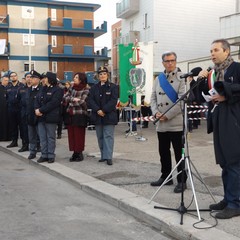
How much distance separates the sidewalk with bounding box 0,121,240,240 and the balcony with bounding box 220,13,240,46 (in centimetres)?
1089

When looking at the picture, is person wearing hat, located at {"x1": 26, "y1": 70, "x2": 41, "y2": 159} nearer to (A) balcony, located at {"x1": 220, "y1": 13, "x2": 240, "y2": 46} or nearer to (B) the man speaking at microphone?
(B) the man speaking at microphone

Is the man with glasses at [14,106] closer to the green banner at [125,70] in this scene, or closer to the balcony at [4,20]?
the green banner at [125,70]

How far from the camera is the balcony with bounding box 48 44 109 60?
4706 cm

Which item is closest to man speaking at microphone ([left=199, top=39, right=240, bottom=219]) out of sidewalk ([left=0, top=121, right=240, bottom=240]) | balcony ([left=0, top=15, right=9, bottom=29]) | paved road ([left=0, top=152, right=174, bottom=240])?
sidewalk ([left=0, top=121, right=240, bottom=240])

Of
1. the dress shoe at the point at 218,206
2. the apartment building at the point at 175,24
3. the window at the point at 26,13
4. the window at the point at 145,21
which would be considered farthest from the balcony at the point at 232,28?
the window at the point at 26,13

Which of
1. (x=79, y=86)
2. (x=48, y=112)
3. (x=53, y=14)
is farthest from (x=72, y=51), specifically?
(x=48, y=112)

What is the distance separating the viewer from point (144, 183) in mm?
6781

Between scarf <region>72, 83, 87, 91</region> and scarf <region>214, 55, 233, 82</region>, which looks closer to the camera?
scarf <region>214, 55, 233, 82</region>

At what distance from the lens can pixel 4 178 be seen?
7.79 metres

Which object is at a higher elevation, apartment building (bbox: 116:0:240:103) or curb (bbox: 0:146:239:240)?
apartment building (bbox: 116:0:240:103)

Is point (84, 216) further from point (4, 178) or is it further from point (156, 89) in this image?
point (4, 178)

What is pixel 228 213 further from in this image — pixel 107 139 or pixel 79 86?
pixel 79 86

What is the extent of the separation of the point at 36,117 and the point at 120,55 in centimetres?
588

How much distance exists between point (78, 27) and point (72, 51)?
3.03 meters
